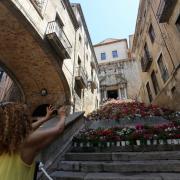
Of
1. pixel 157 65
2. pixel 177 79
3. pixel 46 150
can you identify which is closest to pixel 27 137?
pixel 46 150

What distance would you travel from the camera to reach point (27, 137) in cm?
146

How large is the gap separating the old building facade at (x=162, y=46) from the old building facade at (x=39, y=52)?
589 centimetres

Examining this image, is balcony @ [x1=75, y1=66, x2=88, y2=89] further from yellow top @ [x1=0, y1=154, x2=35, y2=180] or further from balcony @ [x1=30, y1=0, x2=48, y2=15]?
yellow top @ [x1=0, y1=154, x2=35, y2=180]

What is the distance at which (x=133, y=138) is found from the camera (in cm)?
493

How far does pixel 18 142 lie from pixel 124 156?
347 centimetres

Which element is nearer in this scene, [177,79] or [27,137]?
[27,137]

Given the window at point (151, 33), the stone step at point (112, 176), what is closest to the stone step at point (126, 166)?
the stone step at point (112, 176)

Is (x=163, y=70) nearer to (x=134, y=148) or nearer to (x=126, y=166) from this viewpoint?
(x=134, y=148)

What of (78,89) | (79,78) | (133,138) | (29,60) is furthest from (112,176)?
(78,89)

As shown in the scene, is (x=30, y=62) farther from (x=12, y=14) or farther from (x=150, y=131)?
(x=150, y=131)

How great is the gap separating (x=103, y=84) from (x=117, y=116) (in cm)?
1852

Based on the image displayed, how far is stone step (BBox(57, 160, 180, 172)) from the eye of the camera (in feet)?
12.0

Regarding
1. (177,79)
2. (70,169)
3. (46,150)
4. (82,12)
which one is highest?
(82,12)

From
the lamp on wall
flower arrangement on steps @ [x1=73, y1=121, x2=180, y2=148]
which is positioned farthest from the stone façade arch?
flower arrangement on steps @ [x1=73, y1=121, x2=180, y2=148]
